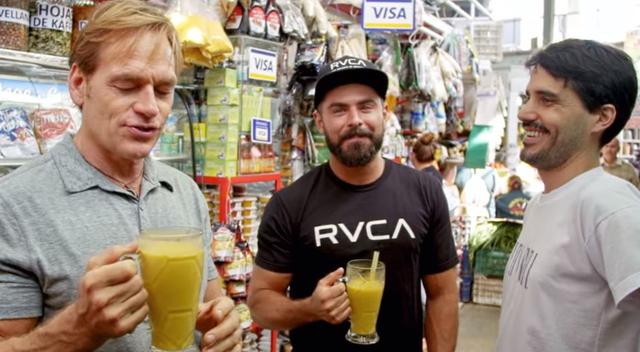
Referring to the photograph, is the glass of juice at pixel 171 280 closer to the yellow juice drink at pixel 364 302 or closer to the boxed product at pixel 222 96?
the yellow juice drink at pixel 364 302

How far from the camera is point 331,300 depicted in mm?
1640

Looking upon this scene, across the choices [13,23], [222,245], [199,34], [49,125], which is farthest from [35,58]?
[222,245]

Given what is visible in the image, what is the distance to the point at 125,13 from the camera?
4.05ft

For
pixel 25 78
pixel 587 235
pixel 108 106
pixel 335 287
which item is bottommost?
pixel 335 287

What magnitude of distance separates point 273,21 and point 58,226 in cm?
252

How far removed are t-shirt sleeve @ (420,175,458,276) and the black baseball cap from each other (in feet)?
1.43

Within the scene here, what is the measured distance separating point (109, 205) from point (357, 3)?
354 cm

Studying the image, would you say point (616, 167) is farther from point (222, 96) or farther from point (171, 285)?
point (171, 285)

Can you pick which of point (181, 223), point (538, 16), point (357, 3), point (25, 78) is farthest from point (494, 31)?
point (181, 223)

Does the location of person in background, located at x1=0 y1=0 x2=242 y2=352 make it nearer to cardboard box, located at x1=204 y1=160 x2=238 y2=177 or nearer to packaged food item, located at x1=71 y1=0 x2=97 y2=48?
packaged food item, located at x1=71 y1=0 x2=97 y2=48

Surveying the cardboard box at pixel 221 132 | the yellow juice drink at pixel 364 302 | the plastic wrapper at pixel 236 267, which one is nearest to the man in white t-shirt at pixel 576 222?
the yellow juice drink at pixel 364 302

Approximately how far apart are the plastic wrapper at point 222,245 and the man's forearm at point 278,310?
101 centimetres

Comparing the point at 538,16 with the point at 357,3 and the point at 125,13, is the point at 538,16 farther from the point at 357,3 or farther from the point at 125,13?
the point at 125,13

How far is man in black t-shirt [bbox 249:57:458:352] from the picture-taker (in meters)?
1.92
